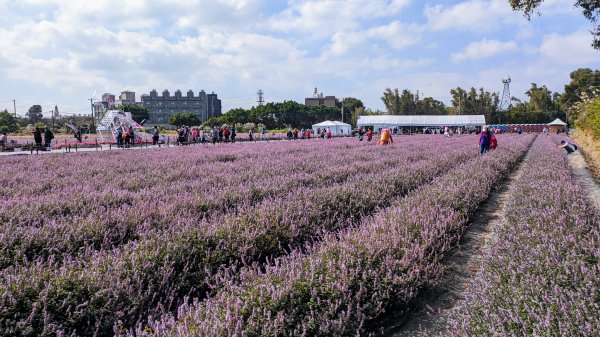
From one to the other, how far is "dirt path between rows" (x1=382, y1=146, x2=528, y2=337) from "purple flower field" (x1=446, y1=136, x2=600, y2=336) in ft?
0.93

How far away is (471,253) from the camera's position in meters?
4.93

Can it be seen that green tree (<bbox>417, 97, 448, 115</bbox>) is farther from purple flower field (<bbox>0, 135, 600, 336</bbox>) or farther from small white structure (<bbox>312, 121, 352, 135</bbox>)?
purple flower field (<bbox>0, 135, 600, 336</bbox>)

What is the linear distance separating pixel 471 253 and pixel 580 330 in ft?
9.24

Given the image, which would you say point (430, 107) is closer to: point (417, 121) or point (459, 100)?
point (459, 100)

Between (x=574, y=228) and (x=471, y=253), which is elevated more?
(x=574, y=228)

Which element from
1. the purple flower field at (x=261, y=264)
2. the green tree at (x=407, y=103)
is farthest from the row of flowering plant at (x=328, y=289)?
the green tree at (x=407, y=103)

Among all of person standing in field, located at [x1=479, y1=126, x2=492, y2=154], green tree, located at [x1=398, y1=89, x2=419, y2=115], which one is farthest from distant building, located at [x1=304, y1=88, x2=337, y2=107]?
person standing in field, located at [x1=479, y1=126, x2=492, y2=154]

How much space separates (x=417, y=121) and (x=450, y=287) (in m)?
73.9

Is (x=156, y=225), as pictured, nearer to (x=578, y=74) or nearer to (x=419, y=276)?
(x=419, y=276)

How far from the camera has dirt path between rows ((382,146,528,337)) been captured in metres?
3.10

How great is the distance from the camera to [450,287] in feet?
12.7

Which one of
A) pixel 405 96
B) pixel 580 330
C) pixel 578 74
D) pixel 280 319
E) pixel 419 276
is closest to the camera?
pixel 580 330

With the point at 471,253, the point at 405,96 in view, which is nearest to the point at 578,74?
the point at 405,96

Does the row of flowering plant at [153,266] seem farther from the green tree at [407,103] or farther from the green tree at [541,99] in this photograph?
the green tree at [541,99]
